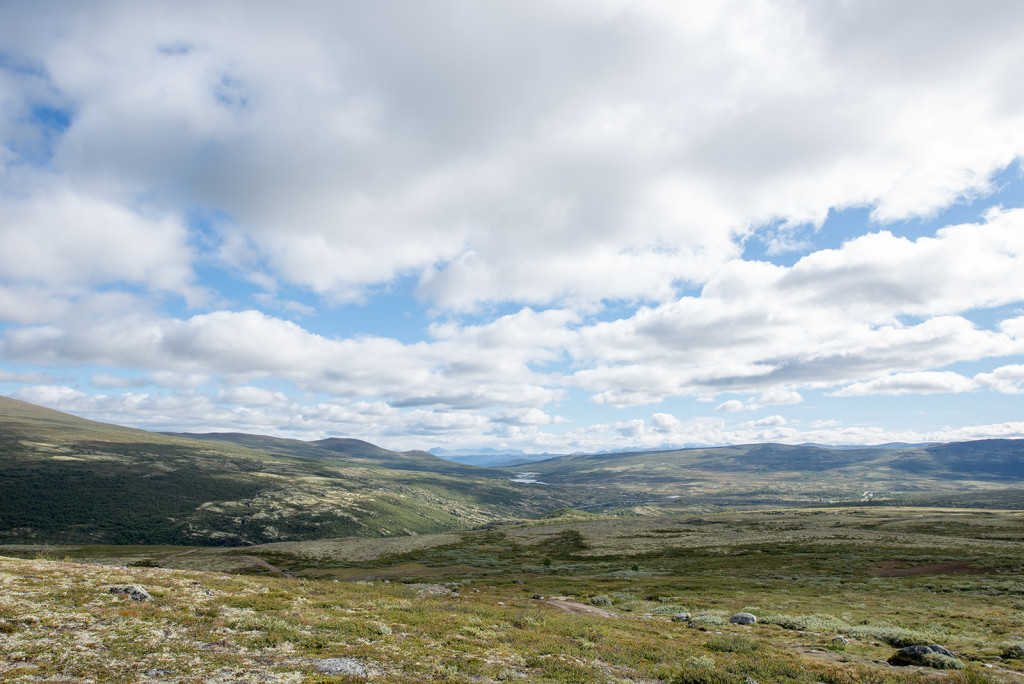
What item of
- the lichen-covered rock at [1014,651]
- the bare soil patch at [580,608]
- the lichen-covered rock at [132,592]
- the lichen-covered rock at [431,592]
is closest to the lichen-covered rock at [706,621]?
the bare soil patch at [580,608]

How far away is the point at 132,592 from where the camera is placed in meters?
24.3

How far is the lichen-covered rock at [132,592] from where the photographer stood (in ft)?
78.0

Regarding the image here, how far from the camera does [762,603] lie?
37750mm

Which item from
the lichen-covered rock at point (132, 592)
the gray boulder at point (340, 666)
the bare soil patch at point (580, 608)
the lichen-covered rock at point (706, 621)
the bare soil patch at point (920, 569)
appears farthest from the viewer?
the bare soil patch at point (920, 569)

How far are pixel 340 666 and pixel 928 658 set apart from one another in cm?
2545

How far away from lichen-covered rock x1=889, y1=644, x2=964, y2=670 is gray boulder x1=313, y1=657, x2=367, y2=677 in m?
23.7

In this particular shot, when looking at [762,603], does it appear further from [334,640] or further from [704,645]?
[334,640]

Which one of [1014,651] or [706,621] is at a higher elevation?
[1014,651]

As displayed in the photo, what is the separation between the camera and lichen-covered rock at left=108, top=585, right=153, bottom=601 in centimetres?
2378

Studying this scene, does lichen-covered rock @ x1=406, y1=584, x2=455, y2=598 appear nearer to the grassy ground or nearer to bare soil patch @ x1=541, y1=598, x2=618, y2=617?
the grassy ground

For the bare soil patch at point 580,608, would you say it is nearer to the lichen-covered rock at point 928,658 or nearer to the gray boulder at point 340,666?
the lichen-covered rock at point 928,658

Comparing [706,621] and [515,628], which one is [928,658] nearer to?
[706,621]

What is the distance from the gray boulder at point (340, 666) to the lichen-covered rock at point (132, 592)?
46.3ft

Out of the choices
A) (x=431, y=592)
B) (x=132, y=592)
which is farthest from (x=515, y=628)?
(x=132, y=592)
